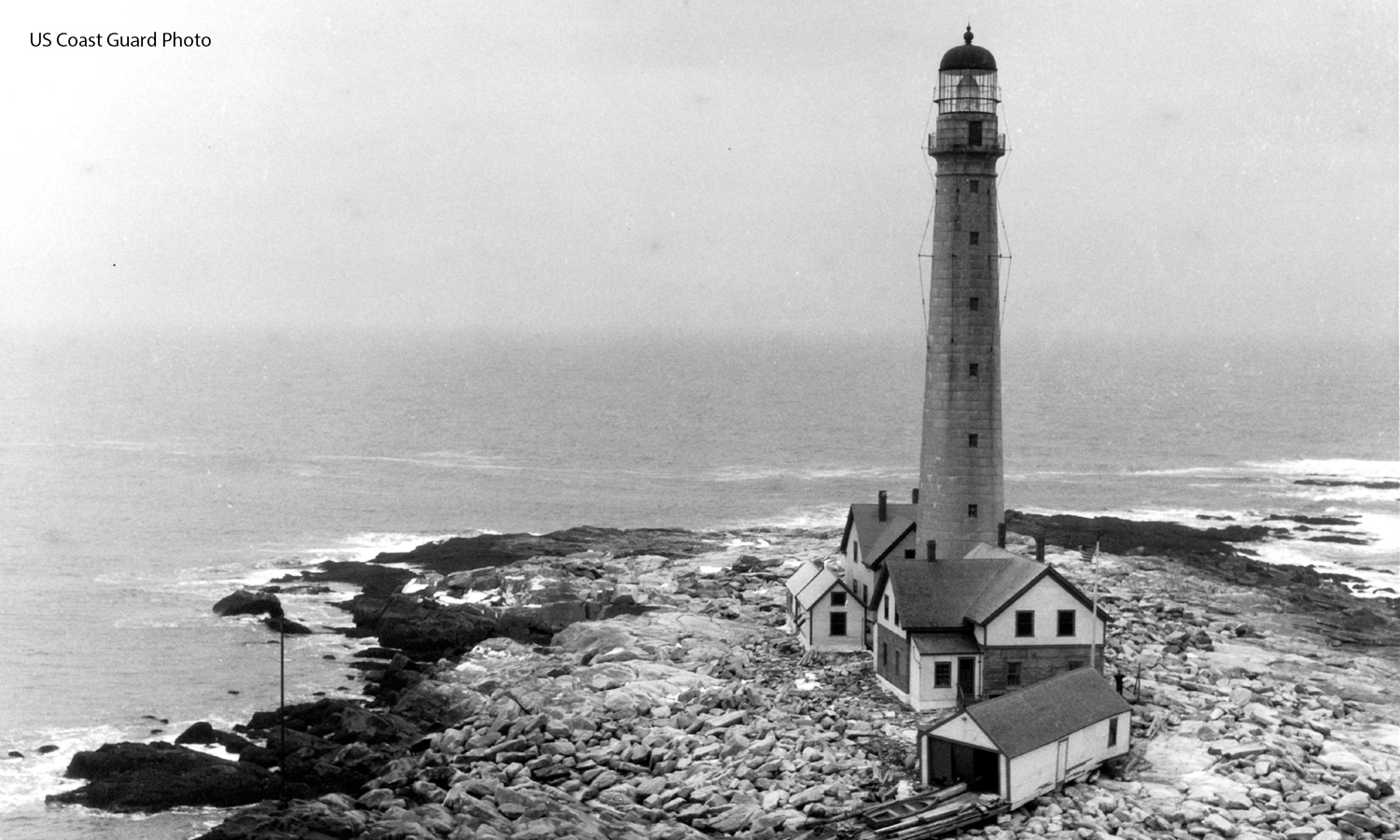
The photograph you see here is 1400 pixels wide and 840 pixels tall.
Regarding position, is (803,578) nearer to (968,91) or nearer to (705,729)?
(705,729)

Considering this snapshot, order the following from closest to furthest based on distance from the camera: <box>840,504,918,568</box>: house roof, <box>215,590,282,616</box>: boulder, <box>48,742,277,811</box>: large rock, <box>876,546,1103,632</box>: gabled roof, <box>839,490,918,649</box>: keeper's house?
<box>48,742,277,811</box>: large rock → <box>876,546,1103,632</box>: gabled roof → <box>839,490,918,649</box>: keeper's house → <box>840,504,918,568</box>: house roof → <box>215,590,282,616</box>: boulder

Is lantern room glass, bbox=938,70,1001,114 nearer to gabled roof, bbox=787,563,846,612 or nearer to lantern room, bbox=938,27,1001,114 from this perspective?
lantern room, bbox=938,27,1001,114

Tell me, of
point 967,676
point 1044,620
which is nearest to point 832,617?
point 967,676

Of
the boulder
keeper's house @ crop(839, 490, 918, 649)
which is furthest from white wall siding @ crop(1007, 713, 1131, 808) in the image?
the boulder

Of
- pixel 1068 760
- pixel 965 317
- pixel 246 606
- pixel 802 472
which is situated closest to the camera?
pixel 1068 760

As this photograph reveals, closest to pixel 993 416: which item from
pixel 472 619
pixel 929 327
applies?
pixel 929 327

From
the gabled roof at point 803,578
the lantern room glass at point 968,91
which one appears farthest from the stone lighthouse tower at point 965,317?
the gabled roof at point 803,578

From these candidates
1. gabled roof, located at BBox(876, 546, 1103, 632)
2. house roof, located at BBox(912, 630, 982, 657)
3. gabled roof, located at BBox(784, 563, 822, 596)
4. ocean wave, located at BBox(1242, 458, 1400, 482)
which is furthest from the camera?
ocean wave, located at BBox(1242, 458, 1400, 482)
